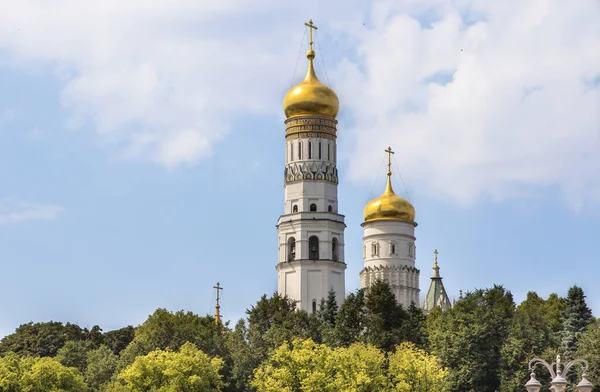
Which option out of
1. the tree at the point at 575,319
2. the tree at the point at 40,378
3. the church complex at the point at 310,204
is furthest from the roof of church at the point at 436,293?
the tree at the point at 40,378

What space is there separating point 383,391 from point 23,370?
22.3 meters

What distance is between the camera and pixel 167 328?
8100 centimetres

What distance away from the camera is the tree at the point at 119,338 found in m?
98.1

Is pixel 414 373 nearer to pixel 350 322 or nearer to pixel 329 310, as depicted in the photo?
pixel 350 322

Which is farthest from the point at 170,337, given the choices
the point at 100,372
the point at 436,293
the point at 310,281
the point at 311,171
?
the point at 436,293

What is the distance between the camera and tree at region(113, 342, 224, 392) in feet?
235

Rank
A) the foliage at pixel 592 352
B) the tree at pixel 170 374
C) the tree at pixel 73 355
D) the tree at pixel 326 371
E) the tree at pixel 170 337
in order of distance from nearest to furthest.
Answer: the tree at pixel 326 371, the foliage at pixel 592 352, the tree at pixel 170 374, the tree at pixel 170 337, the tree at pixel 73 355

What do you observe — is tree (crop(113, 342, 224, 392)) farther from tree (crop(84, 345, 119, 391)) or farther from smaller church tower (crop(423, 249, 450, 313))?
smaller church tower (crop(423, 249, 450, 313))

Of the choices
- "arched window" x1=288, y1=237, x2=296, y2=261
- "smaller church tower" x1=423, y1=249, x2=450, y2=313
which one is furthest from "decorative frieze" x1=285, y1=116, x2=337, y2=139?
"smaller church tower" x1=423, y1=249, x2=450, y2=313

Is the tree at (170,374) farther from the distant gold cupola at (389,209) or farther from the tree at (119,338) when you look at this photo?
the distant gold cupola at (389,209)

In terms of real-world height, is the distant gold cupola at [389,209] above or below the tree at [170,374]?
above

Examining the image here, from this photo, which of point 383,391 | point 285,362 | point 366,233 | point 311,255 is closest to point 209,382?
point 285,362

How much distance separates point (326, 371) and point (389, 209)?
161 feet

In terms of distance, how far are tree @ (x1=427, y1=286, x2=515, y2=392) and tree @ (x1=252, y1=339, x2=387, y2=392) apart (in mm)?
6608
